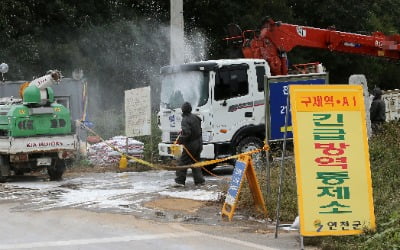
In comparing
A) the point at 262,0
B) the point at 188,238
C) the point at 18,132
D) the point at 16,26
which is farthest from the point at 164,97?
the point at 262,0

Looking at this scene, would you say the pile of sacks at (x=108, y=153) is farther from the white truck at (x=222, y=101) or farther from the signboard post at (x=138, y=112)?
the white truck at (x=222, y=101)

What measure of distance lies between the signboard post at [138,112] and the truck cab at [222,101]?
187 centimetres

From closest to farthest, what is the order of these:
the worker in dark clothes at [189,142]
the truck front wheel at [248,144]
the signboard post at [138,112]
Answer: the worker in dark clothes at [189,142] → the truck front wheel at [248,144] → the signboard post at [138,112]

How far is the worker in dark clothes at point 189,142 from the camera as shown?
15.5 metres

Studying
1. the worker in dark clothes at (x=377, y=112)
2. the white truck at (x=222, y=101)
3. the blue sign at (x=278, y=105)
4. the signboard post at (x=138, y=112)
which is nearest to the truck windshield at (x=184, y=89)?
the white truck at (x=222, y=101)

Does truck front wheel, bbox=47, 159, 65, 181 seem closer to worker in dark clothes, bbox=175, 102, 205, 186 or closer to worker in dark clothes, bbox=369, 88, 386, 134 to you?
worker in dark clothes, bbox=175, 102, 205, 186

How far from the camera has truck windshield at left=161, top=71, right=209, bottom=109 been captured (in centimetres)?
1747

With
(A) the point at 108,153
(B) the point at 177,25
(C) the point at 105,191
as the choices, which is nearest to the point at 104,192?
(C) the point at 105,191

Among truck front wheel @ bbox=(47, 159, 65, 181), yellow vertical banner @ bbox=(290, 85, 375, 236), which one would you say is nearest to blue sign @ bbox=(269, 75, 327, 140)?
yellow vertical banner @ bbox=(290, 85, 375, 236)

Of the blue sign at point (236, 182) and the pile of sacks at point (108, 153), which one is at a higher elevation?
the pile of sacks at point (108, 153)

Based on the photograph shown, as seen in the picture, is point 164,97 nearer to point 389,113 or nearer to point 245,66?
point 245,66

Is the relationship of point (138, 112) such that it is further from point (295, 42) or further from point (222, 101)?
point (295, 42)

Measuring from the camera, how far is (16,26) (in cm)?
3231

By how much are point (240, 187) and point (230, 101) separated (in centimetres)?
633
